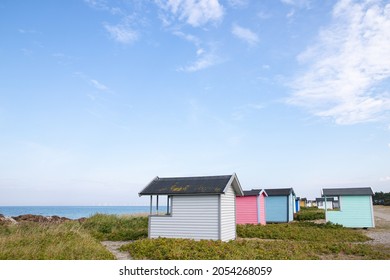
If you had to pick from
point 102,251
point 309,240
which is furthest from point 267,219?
point 102,251

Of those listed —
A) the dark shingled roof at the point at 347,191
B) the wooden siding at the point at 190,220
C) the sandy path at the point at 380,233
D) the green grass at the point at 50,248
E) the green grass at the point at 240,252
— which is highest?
the dark shingled roof at the point at 347,191

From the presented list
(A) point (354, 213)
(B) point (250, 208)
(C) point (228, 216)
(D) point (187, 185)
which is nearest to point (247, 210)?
(B) point (250, 208)

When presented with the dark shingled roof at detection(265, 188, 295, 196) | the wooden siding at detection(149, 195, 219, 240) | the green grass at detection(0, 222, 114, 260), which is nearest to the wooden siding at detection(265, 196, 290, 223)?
the dark shingled roof at detection(265, 188, 295, 196)

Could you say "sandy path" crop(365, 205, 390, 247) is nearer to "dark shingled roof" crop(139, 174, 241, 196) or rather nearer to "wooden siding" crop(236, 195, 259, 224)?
"dark shingled roof" crop(139, 174, 241, 196)

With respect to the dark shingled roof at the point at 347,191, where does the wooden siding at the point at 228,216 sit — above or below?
below

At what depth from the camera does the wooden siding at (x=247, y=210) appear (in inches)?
1126

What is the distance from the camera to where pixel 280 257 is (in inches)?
452

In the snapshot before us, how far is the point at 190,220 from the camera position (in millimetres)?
16484

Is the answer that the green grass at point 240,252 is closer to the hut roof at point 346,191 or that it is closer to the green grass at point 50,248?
the green grass at point 50,248

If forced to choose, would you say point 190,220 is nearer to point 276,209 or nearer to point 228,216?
point 228,216

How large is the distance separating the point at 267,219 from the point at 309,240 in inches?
635

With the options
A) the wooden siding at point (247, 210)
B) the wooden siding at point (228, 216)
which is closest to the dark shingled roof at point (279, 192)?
the wooden siding at point (247, 210)

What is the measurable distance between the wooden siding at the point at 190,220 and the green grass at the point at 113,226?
3.00 m
